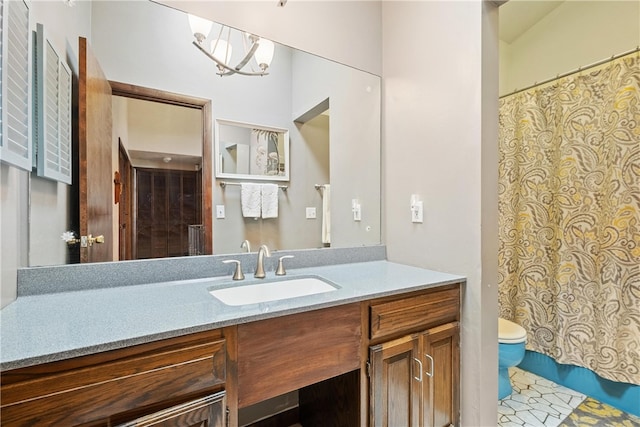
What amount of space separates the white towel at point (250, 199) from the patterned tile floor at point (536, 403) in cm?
179

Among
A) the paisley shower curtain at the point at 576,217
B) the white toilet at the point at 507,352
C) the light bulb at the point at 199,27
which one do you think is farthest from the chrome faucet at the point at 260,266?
the paisley shower curtain at the point at 576,217

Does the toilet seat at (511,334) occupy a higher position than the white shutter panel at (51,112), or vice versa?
the white shutter panel at (51,112)

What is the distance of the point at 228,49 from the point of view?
145 cm

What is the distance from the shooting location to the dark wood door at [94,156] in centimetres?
111

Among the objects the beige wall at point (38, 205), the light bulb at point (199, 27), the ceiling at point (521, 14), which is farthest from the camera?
the ceiling at point (521, 14)

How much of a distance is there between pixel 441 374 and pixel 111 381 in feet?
4.03

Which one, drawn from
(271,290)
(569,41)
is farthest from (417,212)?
(569,41)

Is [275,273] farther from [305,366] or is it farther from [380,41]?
[380,41]

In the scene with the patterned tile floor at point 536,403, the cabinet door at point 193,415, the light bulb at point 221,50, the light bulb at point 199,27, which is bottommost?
the patterned tile floor at point 536,403

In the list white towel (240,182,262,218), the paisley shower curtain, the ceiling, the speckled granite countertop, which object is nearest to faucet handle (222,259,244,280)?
the speckled granite countertop

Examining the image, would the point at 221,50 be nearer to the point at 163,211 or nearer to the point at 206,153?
the point at 206,153

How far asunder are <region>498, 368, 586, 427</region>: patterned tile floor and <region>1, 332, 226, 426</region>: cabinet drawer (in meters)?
1.74

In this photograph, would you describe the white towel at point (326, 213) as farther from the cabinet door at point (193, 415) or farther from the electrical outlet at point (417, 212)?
the cabinet door at point (193, 415)

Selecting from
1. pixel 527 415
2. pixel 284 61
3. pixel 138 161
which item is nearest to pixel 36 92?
pixel 138 161
